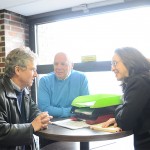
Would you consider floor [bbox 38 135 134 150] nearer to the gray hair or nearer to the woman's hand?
the woman's hand

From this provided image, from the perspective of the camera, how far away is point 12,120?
1767 millimetres

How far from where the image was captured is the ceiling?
3.05m

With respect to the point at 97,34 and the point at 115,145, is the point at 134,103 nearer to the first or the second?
the point at 115,145

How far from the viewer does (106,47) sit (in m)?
3.23

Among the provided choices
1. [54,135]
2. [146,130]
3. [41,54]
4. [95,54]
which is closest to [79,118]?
[54,135]

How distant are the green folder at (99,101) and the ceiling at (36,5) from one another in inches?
61.6

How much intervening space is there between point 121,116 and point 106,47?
1.80 metres

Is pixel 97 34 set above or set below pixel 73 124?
above

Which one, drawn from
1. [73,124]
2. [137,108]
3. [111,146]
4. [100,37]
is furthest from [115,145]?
[100,37]

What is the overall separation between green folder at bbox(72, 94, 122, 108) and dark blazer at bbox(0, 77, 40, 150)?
Answer: 39 cm

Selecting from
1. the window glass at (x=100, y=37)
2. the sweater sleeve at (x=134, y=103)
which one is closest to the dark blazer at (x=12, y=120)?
the sweater sleeve at (x=134, y=103)

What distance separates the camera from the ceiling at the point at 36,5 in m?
3.05

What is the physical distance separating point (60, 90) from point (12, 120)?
0.82 metres

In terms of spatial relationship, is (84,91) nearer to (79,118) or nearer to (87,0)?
(79,118)
